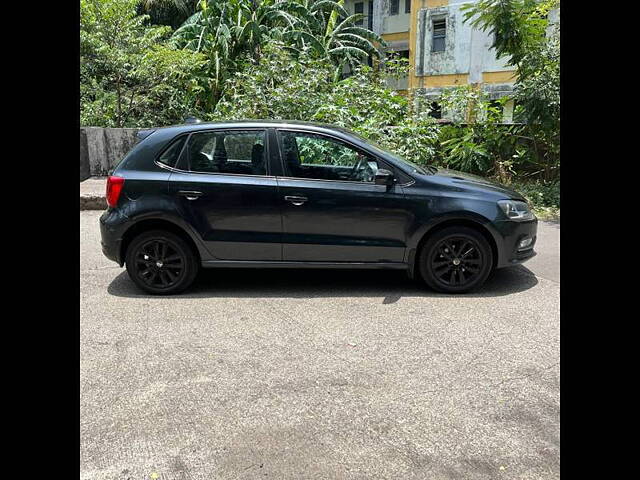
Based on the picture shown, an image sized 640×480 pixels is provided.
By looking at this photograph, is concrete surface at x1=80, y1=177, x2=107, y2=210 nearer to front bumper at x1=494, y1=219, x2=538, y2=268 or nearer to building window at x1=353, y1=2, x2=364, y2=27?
front bumper at x1=494, y1=219, x2=538, y2=268

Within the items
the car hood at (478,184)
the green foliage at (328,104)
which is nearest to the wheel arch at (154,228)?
the car hood at (478,184)

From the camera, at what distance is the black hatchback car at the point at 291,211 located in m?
5.33

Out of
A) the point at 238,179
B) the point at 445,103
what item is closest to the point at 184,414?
the point at 238,179

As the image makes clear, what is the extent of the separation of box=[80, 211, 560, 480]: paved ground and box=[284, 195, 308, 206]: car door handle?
95 cm

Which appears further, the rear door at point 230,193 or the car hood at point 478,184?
the car hood at point 478,184

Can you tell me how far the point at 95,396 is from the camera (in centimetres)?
344

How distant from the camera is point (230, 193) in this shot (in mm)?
5316

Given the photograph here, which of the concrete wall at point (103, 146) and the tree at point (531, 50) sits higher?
the tree at point (531, 50)

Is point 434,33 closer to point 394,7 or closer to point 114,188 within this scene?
point 394,7

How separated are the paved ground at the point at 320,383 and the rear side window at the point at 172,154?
1.35 m

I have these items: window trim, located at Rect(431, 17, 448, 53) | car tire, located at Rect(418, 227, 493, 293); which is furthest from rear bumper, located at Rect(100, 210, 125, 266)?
window trim, located at Rect(431, 17, 448, 53)

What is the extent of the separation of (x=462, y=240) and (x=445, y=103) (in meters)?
8.60

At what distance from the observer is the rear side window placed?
5.44 meters

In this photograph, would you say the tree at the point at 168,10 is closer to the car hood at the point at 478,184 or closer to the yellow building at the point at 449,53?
the yellow building at the point at 449,53
